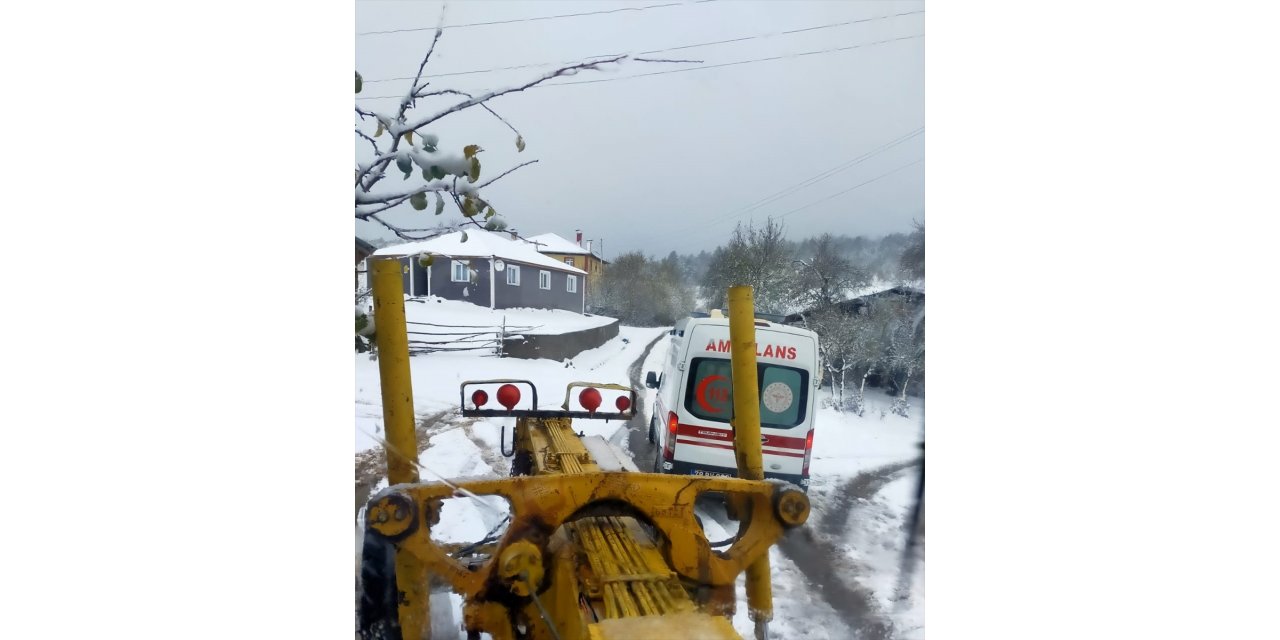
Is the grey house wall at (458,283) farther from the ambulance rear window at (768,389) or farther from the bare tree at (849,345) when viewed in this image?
the bare tree at (849,345)

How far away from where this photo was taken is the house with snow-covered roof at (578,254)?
A: 1728 millimetres

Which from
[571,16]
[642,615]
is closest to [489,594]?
[642,615]

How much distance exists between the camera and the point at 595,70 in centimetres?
174

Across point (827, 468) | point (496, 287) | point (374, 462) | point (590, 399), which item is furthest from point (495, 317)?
point (827, 468)

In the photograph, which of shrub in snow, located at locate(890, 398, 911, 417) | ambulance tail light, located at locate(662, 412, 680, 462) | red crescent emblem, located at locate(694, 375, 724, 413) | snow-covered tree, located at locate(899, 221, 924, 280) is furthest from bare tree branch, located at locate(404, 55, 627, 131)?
shrub in snow, located at locate(890, 398, 911, 417)

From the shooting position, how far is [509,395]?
176cm

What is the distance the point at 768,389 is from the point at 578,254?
875mm

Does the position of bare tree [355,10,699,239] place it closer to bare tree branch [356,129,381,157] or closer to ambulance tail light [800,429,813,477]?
bare tree branch [356,129,381,157]

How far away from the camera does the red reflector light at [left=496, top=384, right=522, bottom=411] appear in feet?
5.73

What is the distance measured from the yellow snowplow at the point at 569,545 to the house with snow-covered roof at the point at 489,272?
45 cm

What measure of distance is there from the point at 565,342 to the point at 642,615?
40.5 inches

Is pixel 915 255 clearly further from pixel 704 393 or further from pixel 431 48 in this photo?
pixel 431 48

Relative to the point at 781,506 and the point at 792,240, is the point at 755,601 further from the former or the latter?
the point at 792,240

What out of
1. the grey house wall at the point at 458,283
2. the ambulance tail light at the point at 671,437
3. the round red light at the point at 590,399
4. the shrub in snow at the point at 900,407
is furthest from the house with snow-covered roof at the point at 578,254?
the shrub in snow at the point at 900,407
